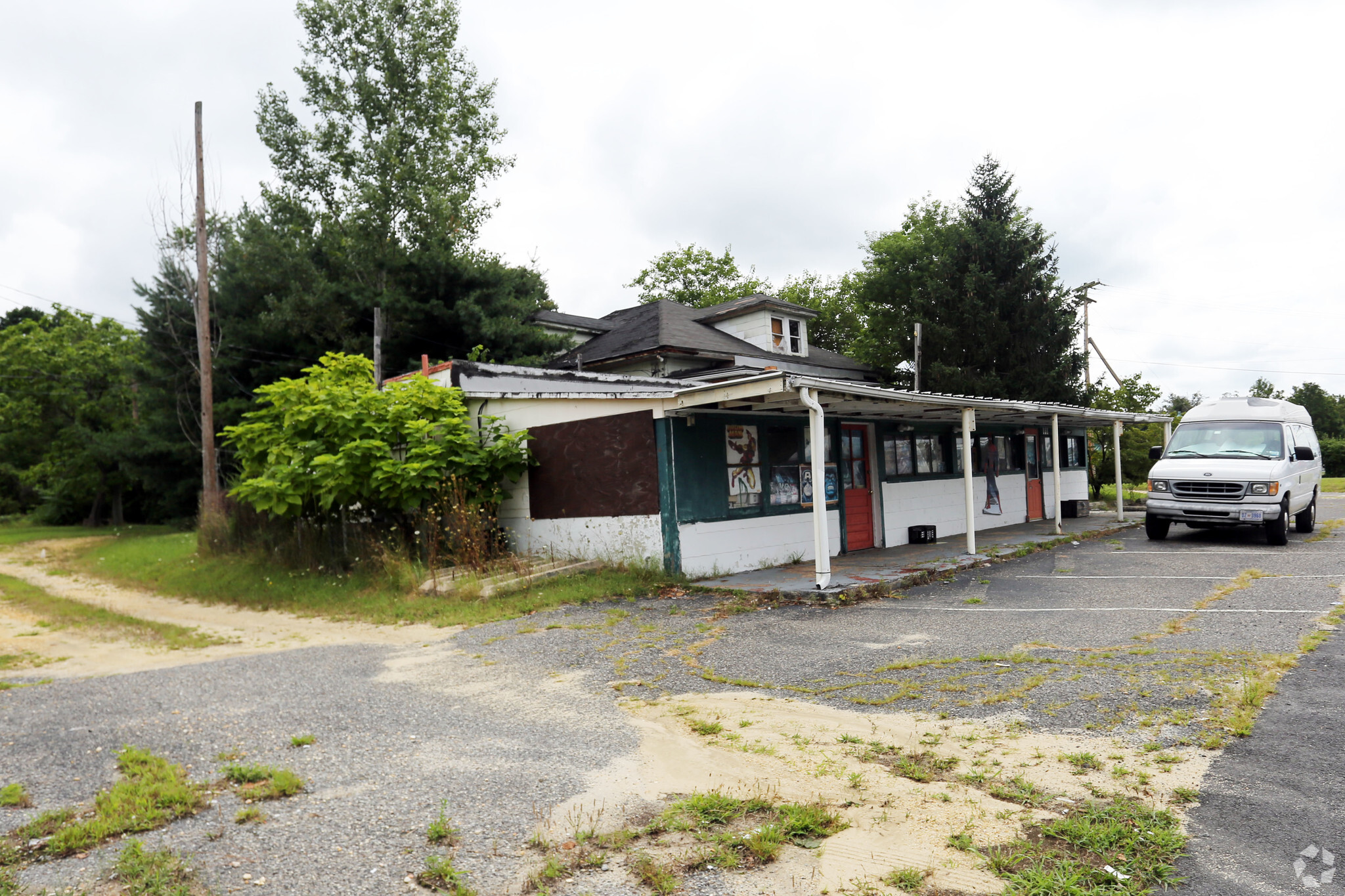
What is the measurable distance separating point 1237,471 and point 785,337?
1535 cm

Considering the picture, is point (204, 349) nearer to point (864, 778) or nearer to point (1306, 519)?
point (864, 778)

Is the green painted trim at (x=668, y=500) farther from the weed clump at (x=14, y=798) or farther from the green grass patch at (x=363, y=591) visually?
the weed clump at (x=14, y=798)

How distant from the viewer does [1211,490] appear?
13484 millimetres

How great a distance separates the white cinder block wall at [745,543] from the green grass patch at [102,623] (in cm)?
600

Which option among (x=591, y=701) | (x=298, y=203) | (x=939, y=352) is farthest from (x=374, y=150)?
(x=591, y=701)

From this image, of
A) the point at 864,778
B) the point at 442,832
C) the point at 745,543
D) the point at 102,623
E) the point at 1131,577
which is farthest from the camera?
the point at 745,543

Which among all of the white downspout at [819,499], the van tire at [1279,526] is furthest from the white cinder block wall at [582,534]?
the van tire at [1279,526]

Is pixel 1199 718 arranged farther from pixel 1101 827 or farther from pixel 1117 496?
pixel 1117 496

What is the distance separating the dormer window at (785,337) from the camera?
87.0ft

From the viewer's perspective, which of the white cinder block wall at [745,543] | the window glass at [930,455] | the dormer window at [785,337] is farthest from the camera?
the dormer window at [785,337]

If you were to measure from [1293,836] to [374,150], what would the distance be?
102ft

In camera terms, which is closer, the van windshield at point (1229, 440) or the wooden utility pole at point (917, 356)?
the van windshield at point (1229, 440)

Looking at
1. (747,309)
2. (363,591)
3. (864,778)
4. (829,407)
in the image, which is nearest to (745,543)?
(829,407)

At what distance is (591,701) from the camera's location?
6039 mm
